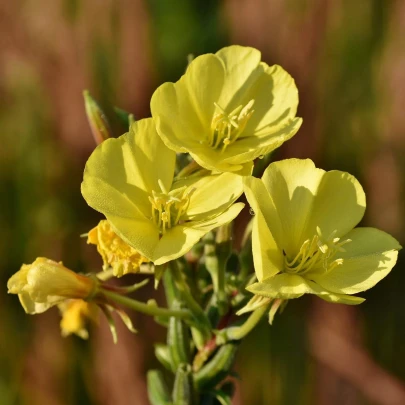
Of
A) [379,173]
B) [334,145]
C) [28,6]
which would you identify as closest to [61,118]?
[28,6]

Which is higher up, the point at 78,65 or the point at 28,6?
the point at 28,6

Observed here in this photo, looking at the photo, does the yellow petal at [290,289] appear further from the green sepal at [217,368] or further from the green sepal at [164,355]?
the green sepal at [164,355]

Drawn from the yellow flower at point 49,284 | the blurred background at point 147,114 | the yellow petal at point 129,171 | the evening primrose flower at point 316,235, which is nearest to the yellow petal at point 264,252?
the evening primrose flower at point 316,235

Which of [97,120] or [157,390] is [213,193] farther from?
[157,390]

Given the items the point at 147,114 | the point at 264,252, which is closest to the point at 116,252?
the point at 264,252

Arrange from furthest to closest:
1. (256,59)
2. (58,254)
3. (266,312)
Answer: (58,254), (256,59), (266,312)

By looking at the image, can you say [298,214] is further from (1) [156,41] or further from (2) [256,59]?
(1) [156,41]

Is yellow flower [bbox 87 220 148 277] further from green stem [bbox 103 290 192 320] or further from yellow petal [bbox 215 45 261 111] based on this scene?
yellow petal [bbox 215 45 261 111]
